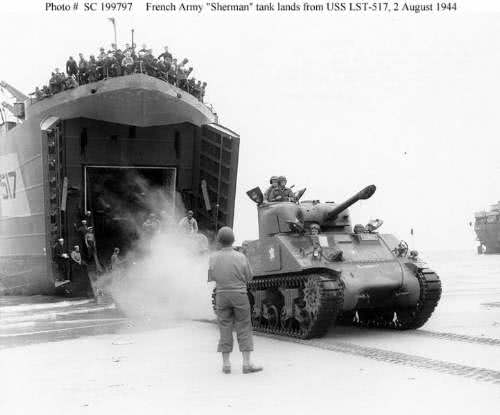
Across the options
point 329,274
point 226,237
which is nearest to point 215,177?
point 329,274

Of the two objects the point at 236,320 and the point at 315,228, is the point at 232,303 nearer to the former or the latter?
the point at 236,320

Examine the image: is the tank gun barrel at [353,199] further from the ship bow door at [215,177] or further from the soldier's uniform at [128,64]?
the soldier's uniform at [128,64]

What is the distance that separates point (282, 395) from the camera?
5734 mm

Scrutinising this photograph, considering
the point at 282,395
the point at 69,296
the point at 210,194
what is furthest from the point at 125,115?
the point at 282,395

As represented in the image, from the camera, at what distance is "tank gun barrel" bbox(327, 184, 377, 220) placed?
988cm

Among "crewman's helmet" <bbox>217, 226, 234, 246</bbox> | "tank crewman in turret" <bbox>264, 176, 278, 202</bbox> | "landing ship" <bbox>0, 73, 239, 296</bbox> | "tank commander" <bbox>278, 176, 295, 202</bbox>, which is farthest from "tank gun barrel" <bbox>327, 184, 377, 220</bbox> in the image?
"landing ship" <bbox>0, 73, 239, 296</bbox>

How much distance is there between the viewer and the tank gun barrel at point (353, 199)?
32.4 feet

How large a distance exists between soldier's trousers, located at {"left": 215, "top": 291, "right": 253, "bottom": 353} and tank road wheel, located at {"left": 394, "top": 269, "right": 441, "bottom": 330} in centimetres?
384

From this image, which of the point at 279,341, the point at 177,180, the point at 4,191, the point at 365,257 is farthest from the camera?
the point at 4,191

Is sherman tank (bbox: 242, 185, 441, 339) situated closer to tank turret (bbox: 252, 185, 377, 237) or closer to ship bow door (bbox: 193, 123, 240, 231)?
tank turret (bbox: 252, 185, 377, 237)

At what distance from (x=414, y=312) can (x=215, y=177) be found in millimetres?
7896

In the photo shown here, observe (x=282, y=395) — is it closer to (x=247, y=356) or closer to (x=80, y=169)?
(x=247, y=356)

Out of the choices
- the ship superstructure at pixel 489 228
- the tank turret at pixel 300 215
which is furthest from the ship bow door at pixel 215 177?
the ship superstructure at pixel 489 228

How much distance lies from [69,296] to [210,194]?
199 inches
